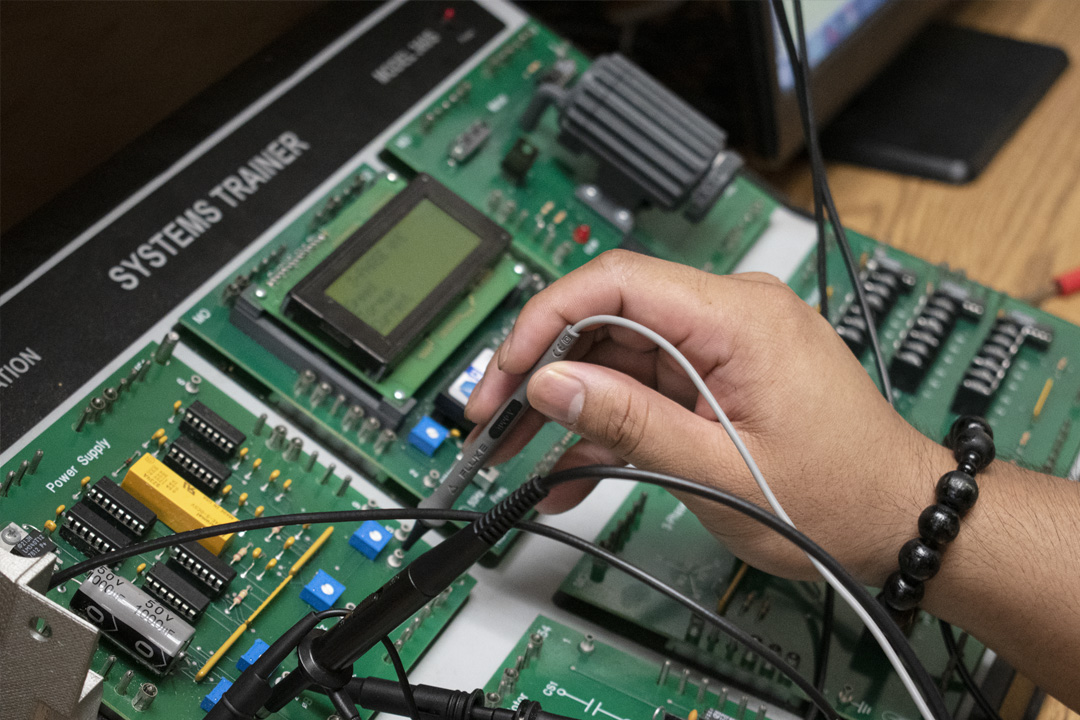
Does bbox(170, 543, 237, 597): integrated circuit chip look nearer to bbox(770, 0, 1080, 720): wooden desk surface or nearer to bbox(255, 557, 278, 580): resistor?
bbox(255, 557, 278, 580): resistor

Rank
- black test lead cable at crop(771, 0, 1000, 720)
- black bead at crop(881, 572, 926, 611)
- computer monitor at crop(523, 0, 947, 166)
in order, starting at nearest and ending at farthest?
black bead at crop(881, 572, 926, 611) < black test lead cable at crop(771, 0, 1000, 720) < computer monitor at crop(523, 0, 947, 166)

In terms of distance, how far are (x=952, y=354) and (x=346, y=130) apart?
3.18 ft

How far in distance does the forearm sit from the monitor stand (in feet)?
3.11

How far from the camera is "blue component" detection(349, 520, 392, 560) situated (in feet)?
3.85

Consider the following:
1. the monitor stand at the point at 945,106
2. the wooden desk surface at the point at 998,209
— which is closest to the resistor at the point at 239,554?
the wooden desk surface at the point at 998,209

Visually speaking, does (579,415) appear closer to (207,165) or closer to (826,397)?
(826,397)

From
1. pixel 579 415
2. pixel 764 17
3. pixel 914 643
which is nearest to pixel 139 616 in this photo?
pixel 579 415

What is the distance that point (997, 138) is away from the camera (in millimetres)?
1968

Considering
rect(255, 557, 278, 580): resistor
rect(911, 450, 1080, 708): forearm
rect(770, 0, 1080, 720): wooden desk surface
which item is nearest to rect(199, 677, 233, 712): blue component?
rect(255, 557, 278, 580): resistor

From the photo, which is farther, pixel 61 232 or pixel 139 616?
pixel 61 232

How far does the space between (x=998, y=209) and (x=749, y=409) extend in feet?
3.61

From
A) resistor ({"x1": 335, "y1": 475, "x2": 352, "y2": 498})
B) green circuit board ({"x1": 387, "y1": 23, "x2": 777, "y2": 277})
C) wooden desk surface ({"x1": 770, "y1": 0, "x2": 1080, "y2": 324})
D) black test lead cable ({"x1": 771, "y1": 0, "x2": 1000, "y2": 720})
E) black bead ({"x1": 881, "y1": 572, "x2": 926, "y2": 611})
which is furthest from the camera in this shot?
wooden desk surface ({"x1": 770, "y1": 0, "x2": 1080, "y2": 324})

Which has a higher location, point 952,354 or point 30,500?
point 952,354

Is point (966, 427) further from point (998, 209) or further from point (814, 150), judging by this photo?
point (998, 209)
